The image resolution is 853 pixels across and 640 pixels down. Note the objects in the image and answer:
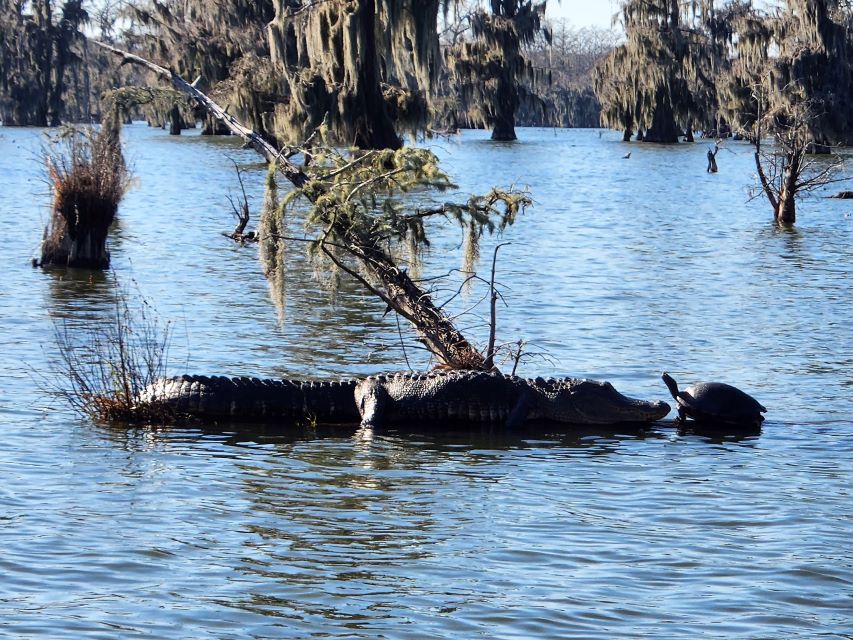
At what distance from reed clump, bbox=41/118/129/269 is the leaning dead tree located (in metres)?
7.28

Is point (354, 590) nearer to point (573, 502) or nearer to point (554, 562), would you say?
point (554, 562)

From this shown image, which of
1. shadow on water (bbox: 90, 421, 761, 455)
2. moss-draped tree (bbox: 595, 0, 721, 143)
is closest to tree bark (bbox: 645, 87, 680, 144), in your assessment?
moss-draped tree (bbox: 595, 0, 721, 143)

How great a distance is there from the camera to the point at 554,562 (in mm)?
7258

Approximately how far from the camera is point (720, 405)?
1086 centimetres

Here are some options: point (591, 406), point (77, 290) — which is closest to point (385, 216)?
point (591, 406)

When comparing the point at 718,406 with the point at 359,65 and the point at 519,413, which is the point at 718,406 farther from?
the point at 359,65

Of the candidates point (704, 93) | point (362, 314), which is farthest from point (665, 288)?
point (704, 93)

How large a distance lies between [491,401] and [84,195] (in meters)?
10.4

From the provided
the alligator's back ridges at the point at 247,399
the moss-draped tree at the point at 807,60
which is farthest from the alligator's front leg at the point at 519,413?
the moss-draped tree at the point at 807,60

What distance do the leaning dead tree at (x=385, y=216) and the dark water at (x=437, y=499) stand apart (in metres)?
1.21

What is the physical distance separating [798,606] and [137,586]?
11.6 ft

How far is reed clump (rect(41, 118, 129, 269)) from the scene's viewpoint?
1912cm

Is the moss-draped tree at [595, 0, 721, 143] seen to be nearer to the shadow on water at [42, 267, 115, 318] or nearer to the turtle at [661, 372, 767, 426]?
the shadow on water at [42, 267, 115, 318]

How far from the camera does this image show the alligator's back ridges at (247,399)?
1070 centimetres
